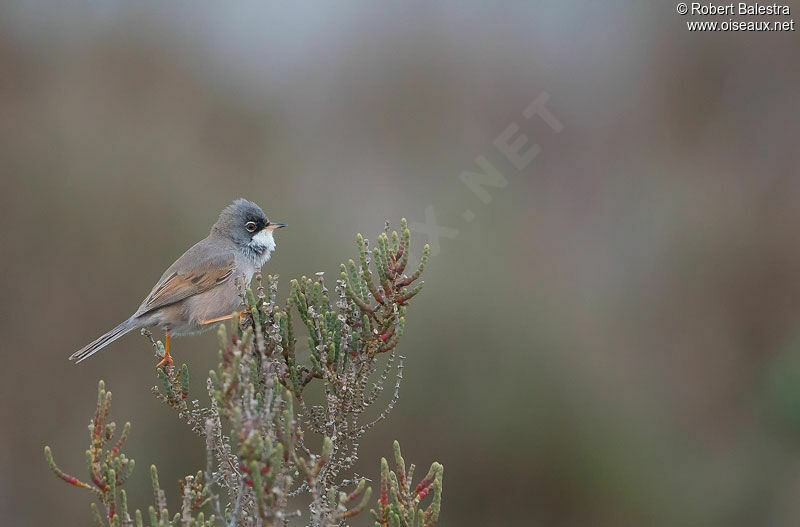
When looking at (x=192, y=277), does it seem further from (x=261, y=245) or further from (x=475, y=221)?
(x=475, y=221)

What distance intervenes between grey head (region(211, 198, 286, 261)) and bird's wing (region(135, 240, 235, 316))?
13 centimetres

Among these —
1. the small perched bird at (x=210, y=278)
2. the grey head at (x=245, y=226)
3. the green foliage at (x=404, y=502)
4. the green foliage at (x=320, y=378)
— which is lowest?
the green foliage at (x=404, y=502)

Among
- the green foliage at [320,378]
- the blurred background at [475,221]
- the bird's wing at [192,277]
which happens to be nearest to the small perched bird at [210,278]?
the bird's wing at [192,277]

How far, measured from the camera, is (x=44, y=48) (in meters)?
9.59

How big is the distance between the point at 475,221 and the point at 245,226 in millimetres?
4824

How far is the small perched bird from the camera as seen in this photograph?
467 cm

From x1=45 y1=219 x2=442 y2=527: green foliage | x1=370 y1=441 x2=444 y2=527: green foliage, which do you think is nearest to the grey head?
x1=45 y1=219 x2=442 y2=527: green foliage

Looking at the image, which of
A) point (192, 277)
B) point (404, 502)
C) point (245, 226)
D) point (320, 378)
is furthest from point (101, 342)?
point (404, 502)

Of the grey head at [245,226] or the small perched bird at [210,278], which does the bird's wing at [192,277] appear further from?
the grey head at [245,226]

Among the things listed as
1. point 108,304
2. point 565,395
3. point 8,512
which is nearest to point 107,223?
point 108,304

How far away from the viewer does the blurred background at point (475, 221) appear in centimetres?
827

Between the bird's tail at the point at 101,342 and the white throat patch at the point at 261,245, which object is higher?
the white throat patch at the point at 261,245

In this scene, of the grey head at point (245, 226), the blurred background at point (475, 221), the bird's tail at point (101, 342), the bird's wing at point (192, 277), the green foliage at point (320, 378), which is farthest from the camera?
the blurred background at point (475, 221)

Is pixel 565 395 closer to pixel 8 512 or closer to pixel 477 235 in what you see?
pixel 477 235
